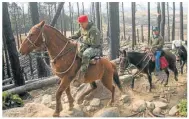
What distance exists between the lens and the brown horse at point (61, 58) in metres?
5.91

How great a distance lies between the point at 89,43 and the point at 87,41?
6cm

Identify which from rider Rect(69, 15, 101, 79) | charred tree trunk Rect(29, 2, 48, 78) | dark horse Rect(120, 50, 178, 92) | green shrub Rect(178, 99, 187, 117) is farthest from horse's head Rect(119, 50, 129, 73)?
charred tree trunk Rect(29, 2, 48, 78)

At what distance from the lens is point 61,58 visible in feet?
20.4

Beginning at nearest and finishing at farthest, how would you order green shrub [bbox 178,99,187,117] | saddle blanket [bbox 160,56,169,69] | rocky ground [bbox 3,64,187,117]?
green shrub [bbox 178,99,187,117] → rocky ground [bbox 3,64,187,117] → saddle blanket [bbox 160,56,169,69]

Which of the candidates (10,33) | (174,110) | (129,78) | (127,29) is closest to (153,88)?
(129,78)

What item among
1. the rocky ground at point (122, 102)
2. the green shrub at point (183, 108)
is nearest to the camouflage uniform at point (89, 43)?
the rocky ground at point (122, 102)

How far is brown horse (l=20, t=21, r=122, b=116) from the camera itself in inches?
233

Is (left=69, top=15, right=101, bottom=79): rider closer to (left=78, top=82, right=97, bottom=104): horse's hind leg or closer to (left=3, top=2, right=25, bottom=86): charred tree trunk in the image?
(left=78, top=82, right=97, bottom=104): horse's hind leg

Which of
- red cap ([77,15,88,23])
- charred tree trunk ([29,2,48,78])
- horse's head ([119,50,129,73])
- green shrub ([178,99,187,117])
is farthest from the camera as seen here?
charred tree trunk ([29,2,48,78])

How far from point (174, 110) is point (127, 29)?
2804 cm

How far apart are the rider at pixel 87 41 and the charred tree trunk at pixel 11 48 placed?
2315 mm

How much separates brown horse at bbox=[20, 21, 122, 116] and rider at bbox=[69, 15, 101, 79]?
137 millimetres

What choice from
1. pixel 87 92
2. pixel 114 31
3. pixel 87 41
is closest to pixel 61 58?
pixel 87 41

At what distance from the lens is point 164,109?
6902 millimetres
